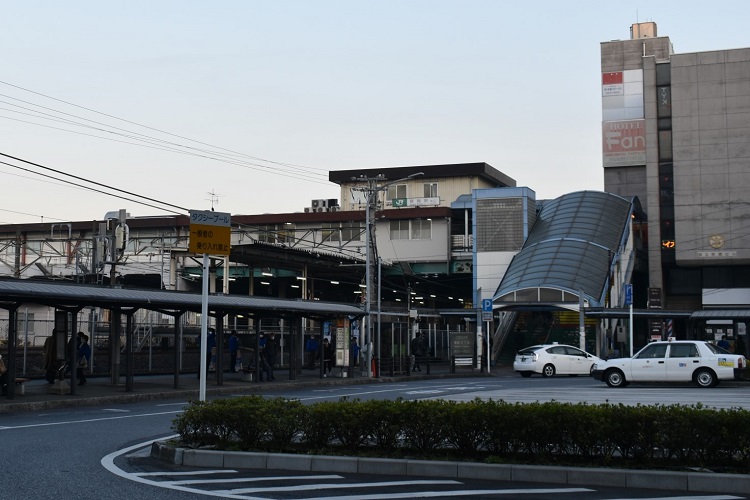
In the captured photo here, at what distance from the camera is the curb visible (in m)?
10.7

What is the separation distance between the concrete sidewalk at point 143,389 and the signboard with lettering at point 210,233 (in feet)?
29.0

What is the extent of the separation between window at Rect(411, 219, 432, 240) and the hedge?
59.2 metres

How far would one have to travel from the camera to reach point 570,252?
205ft

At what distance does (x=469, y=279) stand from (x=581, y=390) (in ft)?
158

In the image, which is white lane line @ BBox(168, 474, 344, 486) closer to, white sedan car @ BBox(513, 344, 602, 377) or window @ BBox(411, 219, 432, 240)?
white sedan car @ BBox(513, 344, 602, 377)

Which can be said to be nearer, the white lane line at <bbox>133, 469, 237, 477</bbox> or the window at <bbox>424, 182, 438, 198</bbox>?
the white lane line at <bbox>133, 469, 237, 477</bbox>

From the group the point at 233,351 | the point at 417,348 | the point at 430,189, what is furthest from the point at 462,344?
the point at 430,189

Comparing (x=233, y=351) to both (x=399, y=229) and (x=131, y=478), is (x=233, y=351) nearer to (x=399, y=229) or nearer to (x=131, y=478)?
(x=131, y=478)

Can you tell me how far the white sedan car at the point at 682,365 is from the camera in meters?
29.8

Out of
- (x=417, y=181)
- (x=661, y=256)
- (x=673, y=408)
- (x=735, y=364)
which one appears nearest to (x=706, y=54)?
(x=661, y=256)

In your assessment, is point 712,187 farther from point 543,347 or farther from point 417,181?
point 543,347

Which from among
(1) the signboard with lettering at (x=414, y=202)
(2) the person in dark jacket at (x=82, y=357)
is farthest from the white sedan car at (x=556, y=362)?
(1) the signboard with lettering at (x=414, y=202)

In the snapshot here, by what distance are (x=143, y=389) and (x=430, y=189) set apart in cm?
6390

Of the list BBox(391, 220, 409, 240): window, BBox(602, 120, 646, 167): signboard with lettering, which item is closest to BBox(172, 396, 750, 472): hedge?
BBox(391, 220, 409, 240): window
